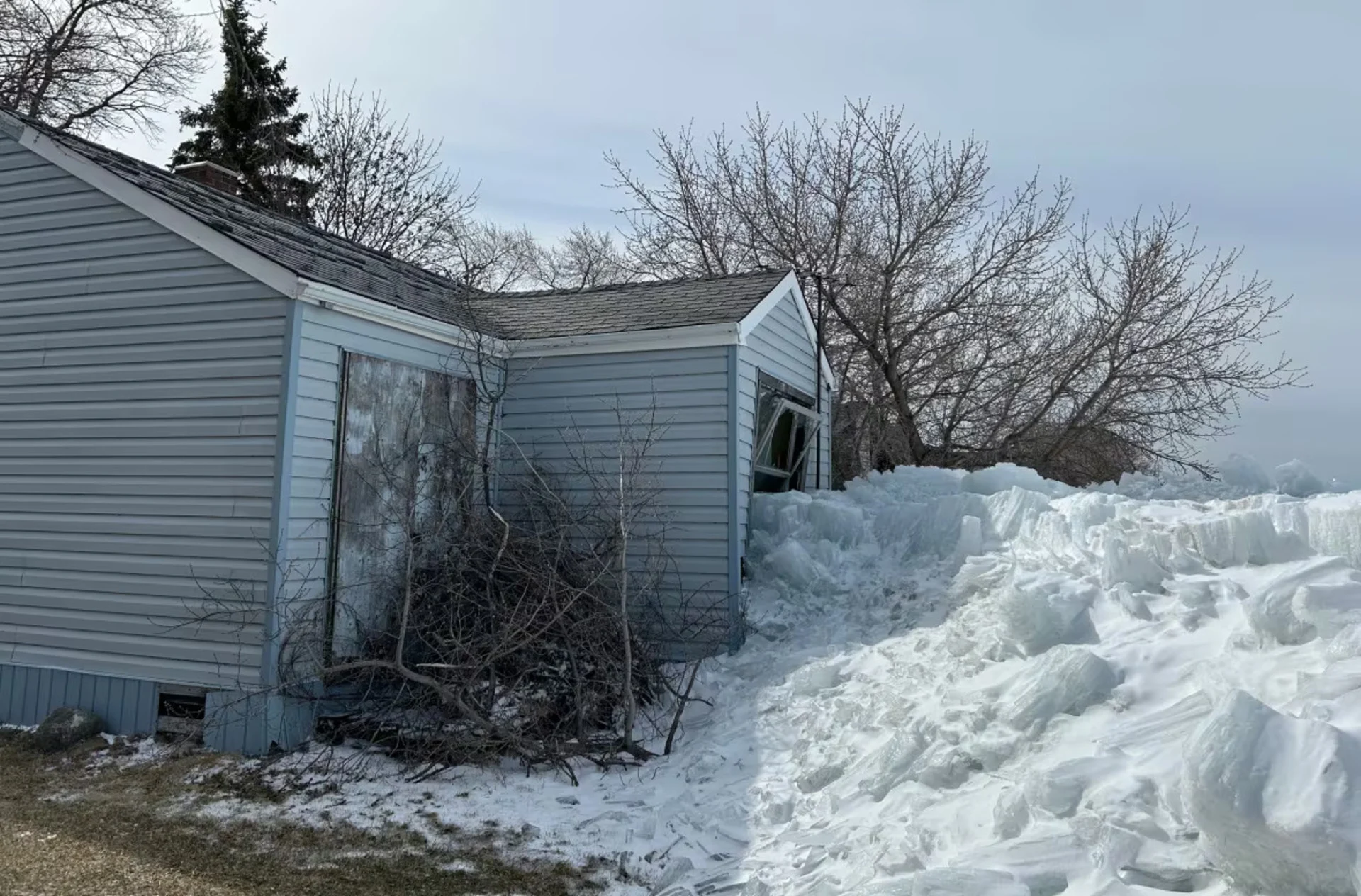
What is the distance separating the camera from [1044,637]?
216 inches

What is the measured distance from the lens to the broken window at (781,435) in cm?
916

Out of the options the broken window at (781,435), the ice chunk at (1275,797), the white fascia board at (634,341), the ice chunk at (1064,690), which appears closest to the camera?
the ice chunk at (1275,797)

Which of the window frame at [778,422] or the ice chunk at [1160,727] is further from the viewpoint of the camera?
the window frame at [778,422]

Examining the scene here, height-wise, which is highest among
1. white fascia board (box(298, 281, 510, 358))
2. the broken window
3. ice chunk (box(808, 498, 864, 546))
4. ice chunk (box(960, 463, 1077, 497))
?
white fascia board (box(298, 281, 510, 358))

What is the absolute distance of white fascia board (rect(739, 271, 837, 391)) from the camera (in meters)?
8.38

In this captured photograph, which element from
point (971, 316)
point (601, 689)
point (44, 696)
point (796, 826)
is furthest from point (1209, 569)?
point (971, 316)

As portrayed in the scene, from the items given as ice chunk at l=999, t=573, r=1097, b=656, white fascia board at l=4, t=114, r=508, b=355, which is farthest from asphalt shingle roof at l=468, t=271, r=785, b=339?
ice chunk at l=999, t=573, r=1097, b=656

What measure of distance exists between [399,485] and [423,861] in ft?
11.1

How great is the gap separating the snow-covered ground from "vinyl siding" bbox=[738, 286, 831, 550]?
1.61 metres

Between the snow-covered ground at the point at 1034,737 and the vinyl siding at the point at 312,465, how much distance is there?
149cm

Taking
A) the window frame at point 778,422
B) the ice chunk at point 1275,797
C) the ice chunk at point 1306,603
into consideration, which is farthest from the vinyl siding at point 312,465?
the ice chunk at point 1306,603

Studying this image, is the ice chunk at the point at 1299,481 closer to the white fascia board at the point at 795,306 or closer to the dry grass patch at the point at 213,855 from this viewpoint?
the white fascia board at the point at 795,306

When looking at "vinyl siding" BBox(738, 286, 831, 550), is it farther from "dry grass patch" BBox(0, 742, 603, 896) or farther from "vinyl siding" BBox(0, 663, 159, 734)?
"vinyl siding" BBox(0, 663, 159, 734)

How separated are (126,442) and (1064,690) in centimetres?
685
